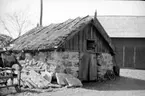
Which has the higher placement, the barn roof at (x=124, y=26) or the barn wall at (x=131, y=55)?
the barn roof at (x=124, y=26)

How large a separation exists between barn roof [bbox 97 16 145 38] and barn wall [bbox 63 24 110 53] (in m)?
10.7

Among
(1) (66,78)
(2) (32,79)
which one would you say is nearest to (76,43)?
(1) (66,78)

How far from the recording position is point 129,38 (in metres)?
26.8

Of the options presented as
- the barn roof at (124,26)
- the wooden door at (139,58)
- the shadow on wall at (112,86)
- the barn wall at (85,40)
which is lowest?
the shadow on wall at (112,86)

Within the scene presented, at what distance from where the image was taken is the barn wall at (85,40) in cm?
1445

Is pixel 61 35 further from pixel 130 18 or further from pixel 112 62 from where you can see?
pixel 130 18

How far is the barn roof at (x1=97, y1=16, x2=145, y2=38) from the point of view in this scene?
27.2m

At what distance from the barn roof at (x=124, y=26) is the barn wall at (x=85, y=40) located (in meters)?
10.7

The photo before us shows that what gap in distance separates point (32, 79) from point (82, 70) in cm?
398

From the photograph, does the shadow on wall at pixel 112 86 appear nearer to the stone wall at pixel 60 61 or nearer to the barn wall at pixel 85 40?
the stone wall at pixel 60 61

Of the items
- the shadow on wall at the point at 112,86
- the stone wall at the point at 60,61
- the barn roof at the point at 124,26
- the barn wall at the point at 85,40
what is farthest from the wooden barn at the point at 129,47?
the stone wall at the point at 60,61

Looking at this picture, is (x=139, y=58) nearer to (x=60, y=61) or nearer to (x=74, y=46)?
(x=74, y=46)

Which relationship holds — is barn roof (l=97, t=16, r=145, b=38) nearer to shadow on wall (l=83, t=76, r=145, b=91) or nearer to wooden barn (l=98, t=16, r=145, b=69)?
wooden barn (l=98, t=16, r=145, b=69)

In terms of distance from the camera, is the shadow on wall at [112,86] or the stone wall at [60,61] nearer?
the shadow on wall at [112,86]
